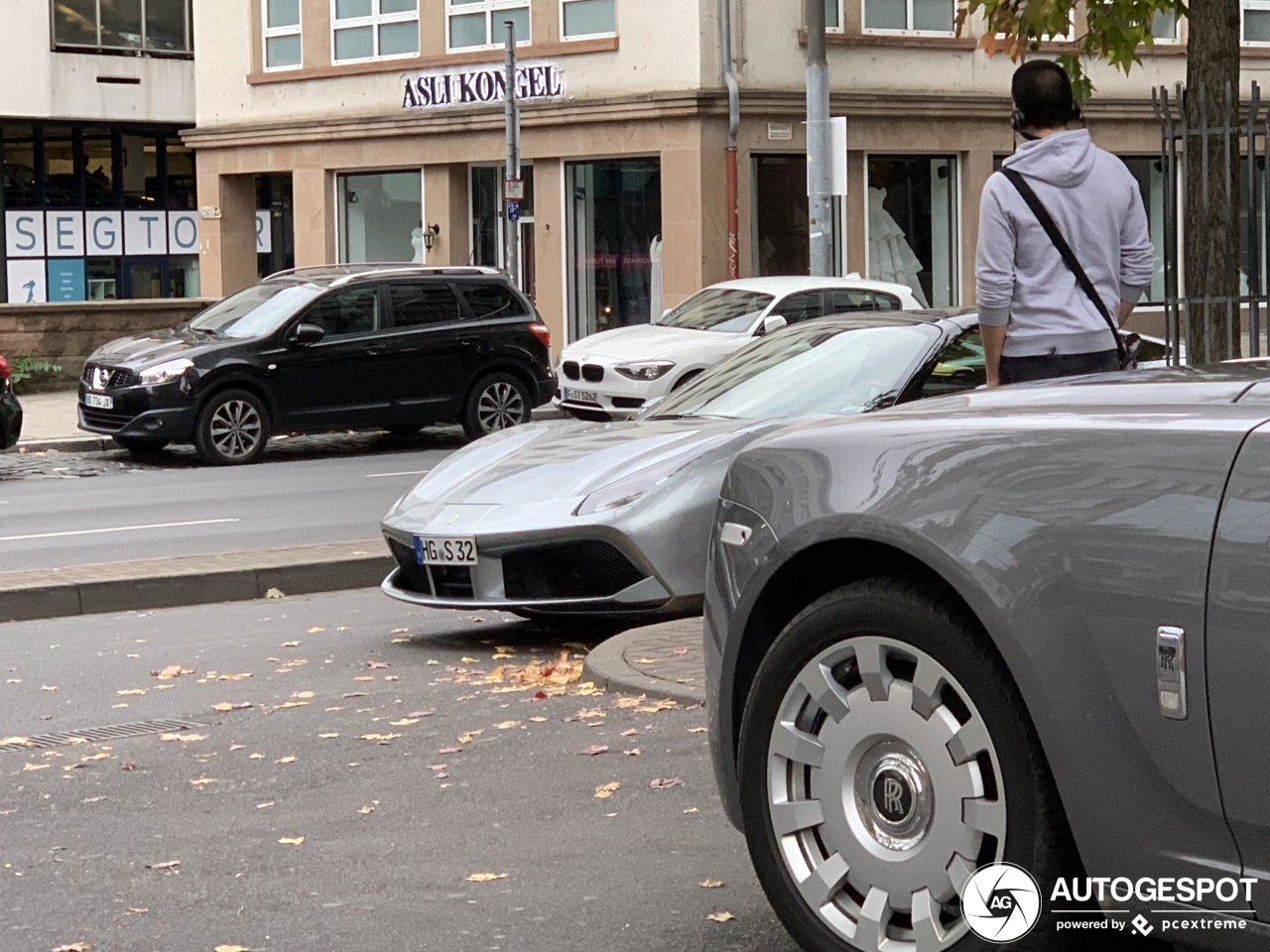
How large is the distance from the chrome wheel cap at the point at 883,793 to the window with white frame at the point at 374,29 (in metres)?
30.2

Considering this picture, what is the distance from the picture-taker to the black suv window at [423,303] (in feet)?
68.0

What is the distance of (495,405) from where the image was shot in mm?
21422

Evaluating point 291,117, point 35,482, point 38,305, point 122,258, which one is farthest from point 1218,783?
point 122,258

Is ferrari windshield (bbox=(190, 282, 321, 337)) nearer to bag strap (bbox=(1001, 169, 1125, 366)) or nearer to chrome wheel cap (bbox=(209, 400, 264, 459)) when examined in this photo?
chrome wheel cap (bbox=(209, 400, 264, 459))

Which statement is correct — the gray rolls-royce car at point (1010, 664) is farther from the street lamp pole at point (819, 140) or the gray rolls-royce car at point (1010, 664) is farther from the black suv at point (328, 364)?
the street lamp pole at point (819, 140)

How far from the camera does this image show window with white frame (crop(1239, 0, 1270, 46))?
3384 cm

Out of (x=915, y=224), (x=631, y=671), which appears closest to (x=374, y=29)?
→ (x=915, y=224)

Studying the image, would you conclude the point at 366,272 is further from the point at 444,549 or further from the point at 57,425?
the point at 444,549

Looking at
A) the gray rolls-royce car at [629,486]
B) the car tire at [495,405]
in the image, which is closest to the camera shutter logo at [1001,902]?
the gray rolls-royce car at [629,486]

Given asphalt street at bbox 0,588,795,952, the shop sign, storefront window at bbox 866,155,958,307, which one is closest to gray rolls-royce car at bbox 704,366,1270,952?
asphalt street at bbox 0,588,795,952

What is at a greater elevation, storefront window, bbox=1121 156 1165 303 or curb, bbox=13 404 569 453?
storefront window, bbox=1121 156 1165 303

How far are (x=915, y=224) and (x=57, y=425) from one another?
14.5 meters

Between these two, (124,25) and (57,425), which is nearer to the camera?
(57,425)

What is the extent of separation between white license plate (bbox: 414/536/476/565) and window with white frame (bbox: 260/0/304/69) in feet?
91.3
